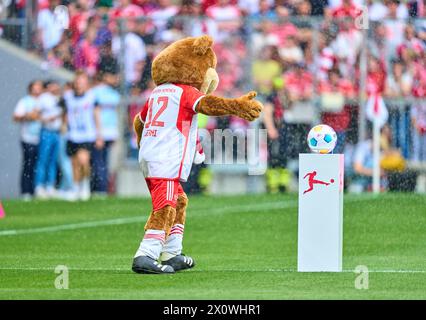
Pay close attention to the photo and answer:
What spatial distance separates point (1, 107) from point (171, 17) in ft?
9.75

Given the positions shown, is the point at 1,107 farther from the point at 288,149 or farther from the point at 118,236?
the point at 118,236

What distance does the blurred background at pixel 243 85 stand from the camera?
65.8 feet

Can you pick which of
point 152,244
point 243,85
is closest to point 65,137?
point 243,85

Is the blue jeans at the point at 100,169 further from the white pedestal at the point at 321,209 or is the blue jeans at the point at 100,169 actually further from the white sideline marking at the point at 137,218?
the white pedestal at the point at 321,209

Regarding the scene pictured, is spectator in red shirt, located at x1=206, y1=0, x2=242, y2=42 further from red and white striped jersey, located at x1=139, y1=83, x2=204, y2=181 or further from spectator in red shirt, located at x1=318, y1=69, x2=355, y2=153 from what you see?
red and white striped jersey, located at x1=139, y1=83, x2=204, y2=181

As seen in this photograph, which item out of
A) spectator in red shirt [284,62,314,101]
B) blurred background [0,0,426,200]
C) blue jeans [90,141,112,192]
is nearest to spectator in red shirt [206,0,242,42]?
blurred background [0,0,426,200]

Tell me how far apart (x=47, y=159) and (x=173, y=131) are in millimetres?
10760

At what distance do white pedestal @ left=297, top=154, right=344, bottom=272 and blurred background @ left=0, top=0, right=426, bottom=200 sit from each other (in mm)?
10085

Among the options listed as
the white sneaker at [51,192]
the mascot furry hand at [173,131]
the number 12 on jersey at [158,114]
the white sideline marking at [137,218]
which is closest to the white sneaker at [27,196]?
the white sneaker at [51,192]

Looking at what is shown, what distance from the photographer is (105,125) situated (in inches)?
818

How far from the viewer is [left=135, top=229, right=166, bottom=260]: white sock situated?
9812 millimetres

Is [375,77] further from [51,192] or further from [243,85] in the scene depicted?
[51,192]

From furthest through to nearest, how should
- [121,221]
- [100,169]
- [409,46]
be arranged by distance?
1. [100,169]
2. [409,46]
3. [121,221]
